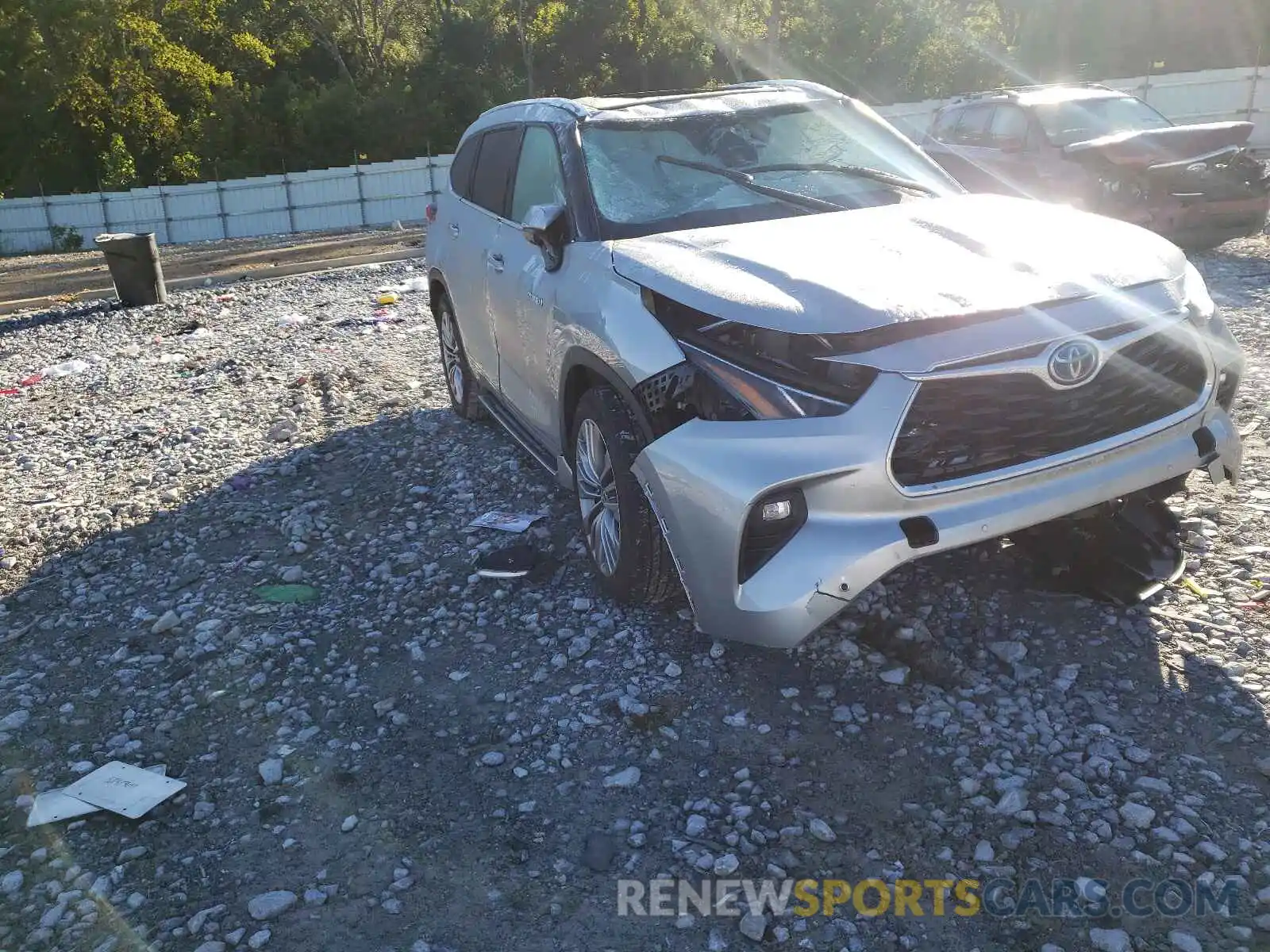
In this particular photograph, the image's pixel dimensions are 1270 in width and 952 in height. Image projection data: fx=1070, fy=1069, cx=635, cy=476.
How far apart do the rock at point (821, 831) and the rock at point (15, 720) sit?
298 centimetres

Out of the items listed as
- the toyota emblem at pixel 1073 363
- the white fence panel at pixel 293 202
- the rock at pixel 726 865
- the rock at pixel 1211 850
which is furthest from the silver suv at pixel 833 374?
the white fence panel at pixel 293 202

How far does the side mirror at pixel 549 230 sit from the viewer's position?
450 cm

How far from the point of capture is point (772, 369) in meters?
3.41

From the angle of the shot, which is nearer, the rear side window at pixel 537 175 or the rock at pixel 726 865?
the rock at pixel 726 865

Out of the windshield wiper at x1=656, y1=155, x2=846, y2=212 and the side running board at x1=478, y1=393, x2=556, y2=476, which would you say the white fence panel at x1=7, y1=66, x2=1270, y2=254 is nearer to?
the side running board at x1=478, y1=393, x2=556, y2=476

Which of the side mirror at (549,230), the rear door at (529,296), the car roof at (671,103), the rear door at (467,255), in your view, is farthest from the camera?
the rear door at (467,255)

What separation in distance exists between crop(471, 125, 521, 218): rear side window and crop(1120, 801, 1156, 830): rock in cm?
398

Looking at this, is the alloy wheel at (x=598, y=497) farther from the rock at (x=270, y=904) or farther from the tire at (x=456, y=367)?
the tire at (x=456, y=367)

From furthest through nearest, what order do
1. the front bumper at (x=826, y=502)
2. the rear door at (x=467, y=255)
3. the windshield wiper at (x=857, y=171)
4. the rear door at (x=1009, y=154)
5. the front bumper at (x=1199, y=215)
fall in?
the rear door at (x=1009, y=154), the front bumper at (x=1199, y=215), the rear door at (x=467, y=255), the windshield wiper at (x=857, y=171), the front bumper at (x=826, y=502)

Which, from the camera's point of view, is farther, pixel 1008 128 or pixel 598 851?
pixel 1008 128

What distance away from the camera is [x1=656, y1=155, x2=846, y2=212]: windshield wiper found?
15.2ft

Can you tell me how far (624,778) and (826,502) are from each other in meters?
1.07

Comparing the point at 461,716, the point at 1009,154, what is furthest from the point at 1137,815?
the point at 1009,154

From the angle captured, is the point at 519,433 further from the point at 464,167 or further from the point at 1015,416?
the point at 1015,416
